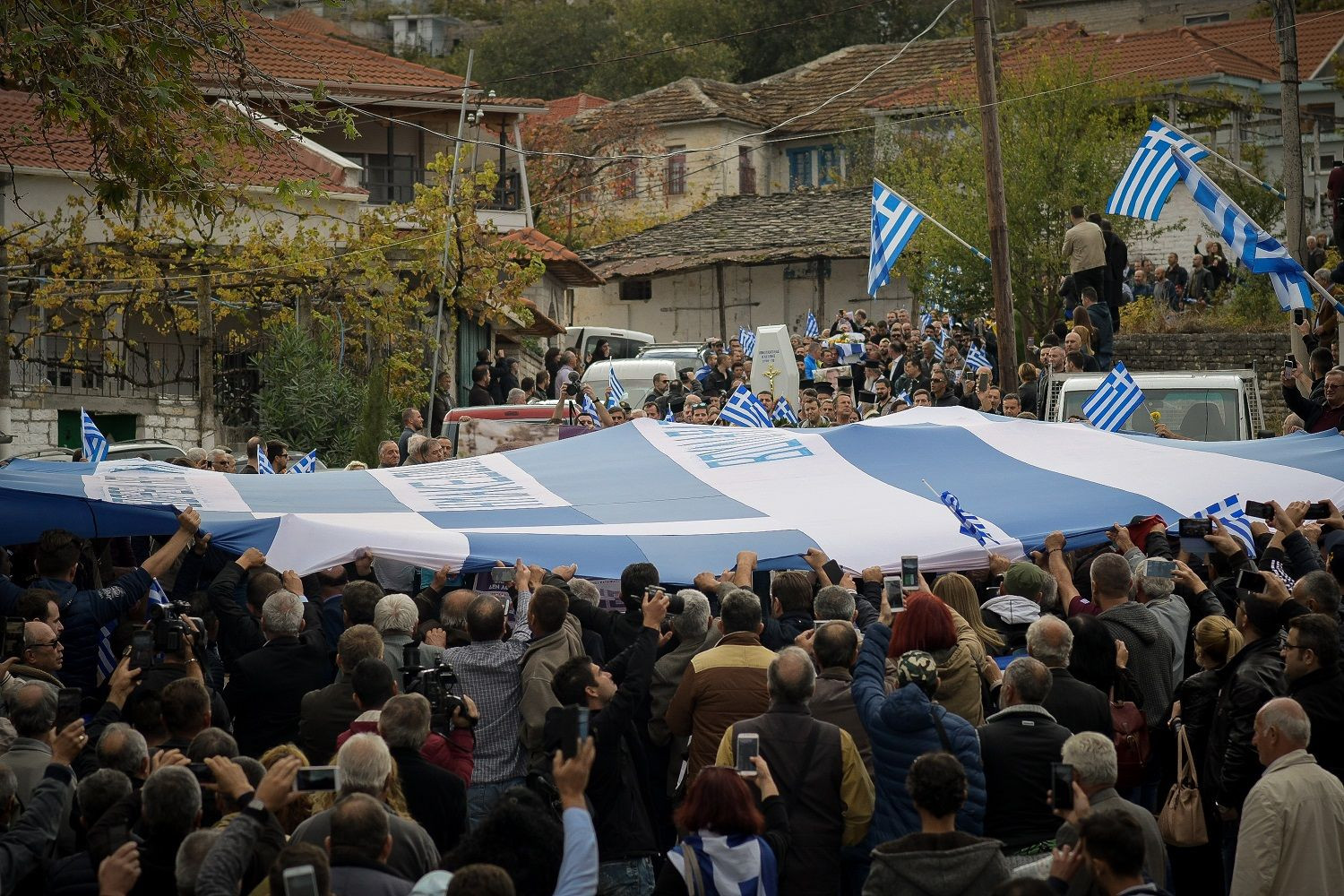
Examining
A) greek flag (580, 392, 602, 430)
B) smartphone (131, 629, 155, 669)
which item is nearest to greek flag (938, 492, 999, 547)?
smartphone (131, 629, 155, 669)

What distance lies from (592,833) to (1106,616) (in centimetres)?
377

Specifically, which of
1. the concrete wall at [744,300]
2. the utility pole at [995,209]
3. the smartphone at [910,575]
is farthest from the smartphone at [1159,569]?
the concrete wall at [744,300]

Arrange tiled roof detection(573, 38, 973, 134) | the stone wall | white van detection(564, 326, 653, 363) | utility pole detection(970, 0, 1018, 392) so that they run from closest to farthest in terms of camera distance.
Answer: utility pole detection(970, 0, 1018, 392), the stone wall, white van detection(564, 326, 653, 363), tiled roof detection(573, 38, 973, 134)

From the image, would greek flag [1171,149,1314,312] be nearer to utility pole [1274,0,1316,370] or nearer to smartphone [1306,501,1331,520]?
smartphone [1306,501,1331,520]

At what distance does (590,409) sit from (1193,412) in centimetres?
708

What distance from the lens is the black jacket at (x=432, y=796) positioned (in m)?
6.25

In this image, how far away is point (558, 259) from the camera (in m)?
36.4

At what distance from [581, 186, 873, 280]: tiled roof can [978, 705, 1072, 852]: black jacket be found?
3370cm

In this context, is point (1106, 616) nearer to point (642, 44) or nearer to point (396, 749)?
point (396, 749)

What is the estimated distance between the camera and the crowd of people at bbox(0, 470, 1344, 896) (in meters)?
5.33

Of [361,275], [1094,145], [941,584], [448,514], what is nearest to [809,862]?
[941,584]

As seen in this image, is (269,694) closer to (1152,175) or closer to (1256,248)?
(1256,248)

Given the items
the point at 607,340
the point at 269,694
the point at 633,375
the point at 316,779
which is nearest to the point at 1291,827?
the point at 316,779

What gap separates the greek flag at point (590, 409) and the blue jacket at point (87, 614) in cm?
796
